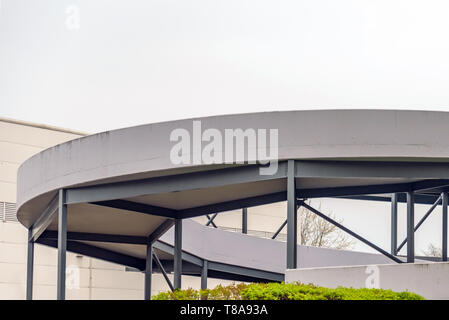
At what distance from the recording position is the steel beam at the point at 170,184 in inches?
662

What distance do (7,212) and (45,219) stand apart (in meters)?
11.1

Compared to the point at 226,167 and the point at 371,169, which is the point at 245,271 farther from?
the point at 371,169

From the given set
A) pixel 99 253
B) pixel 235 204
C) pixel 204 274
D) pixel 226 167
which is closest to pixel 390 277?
pixel 226 167

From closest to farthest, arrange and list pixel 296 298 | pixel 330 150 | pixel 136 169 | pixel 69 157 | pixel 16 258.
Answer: pixel 296 298
pixel 330 150
pixel 136 169
pixel 69 157
pixel 16 258

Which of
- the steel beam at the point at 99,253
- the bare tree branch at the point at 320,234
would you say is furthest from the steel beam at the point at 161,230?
the bare tree branch at the point at 320,234

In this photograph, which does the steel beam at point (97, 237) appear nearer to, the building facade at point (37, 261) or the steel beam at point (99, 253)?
the steel beam at point (99, 253)

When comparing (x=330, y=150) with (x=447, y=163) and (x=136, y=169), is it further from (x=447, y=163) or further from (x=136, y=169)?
(x=136, y=169)

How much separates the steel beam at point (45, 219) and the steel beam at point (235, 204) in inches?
127

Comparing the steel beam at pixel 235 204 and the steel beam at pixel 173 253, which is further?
the steel beam at pixel 173 253

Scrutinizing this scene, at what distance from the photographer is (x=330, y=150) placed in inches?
629

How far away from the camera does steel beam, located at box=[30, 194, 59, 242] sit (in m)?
20.1

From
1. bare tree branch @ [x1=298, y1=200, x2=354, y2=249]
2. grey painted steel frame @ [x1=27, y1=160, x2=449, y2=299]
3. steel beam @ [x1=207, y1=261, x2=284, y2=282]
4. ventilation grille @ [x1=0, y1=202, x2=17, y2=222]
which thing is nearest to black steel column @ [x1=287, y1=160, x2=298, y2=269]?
grey painted steel frame @ [x1=27, y1=160, x2=449, y2=299]
